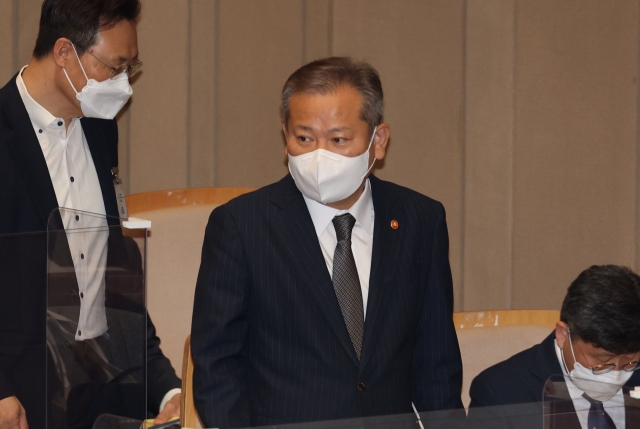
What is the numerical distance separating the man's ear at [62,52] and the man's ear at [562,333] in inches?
67.3

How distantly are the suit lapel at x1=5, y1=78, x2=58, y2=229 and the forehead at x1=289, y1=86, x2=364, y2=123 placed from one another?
0.74m

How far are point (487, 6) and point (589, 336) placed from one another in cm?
205

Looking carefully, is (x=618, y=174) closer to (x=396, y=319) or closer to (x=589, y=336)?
(x=589, y=336)

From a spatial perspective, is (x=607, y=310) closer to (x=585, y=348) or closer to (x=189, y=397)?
(x=585, y=348)

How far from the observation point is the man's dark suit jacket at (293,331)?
224 centimetres

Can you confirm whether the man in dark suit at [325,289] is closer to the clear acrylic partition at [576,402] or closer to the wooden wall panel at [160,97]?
the clear acrylic partition at [576,402]

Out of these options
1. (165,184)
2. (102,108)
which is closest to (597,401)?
(102,108)

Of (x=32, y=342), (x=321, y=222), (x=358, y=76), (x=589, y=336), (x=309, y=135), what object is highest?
(x=358, y=76)

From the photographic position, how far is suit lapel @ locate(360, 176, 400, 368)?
7.59 feet

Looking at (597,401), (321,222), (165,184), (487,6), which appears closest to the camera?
(597,401)

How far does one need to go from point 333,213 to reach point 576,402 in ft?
3.23

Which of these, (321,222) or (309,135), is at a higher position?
(309,135)

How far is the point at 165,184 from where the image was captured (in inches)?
145

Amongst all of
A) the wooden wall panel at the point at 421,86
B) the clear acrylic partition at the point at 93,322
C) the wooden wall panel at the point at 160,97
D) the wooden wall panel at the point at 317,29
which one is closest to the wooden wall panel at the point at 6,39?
the wooden wall panel at the point at 160,97
